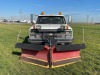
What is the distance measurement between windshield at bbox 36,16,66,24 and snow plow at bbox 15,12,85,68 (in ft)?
3.06

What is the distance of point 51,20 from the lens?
9992mm

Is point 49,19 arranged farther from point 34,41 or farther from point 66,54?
point 66,54

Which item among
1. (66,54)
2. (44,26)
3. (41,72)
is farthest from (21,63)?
(44,26)

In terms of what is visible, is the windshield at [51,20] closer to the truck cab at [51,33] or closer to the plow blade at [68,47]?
the truck cab at [51,33]

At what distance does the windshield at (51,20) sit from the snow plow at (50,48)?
932 millimetres

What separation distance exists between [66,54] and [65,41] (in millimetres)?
1363

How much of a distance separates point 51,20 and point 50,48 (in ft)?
11.9

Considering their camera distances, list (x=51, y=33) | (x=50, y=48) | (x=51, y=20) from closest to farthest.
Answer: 1. (x=50, y=48)
2. (x=51, y=33)
3. (x=51, y=20)

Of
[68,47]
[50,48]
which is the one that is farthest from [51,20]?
[50,48]

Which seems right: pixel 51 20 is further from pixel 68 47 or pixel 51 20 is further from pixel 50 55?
pixel 50 55

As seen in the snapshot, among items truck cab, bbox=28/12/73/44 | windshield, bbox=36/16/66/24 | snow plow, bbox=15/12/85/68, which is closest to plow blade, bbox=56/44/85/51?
snow plow, bbox=15/12/85/68

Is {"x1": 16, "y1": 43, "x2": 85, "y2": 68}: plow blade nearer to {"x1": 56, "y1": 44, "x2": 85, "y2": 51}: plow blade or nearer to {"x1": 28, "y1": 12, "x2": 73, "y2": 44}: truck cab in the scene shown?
{"x1": 56, "y1": 44, "x2": 85, "y2": 51}: plow blade

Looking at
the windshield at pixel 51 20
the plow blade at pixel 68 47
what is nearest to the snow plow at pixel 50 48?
the plow blade at pixel 68 47

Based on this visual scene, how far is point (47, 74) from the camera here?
6.27 m
